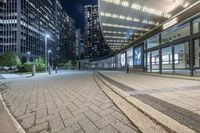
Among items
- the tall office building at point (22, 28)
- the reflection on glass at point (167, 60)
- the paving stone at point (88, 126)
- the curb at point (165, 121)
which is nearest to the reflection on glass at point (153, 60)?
the reflection on glass at point (167, 60)

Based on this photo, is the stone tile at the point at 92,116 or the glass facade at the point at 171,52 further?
the glass facade at the point at 171,52

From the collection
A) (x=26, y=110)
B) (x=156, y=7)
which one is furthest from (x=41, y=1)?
(x=26, y=110)

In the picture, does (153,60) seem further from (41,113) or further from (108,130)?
(108,130)

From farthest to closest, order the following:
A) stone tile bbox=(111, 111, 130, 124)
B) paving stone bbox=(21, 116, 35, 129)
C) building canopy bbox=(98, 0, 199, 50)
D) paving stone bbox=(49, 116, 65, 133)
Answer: building canopy bbox=(98, 0, 199, 50) < paving stone bbox=(21, 116, 35, 129) < stone tile bbox=(111, 111, 130, 124) < paving stone bbox=(49, 116, 65, 133)

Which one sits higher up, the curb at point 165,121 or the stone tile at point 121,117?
the curb at point 165,121

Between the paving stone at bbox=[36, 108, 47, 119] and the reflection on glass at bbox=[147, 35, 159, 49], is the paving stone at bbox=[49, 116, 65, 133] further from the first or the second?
the reflection on glass at bbox=[147, 35, 159, 49]

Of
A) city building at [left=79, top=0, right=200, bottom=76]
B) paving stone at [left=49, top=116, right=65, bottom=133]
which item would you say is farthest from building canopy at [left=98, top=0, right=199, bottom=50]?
paving stone at [left=49, top=116, right=65, bottom=133]

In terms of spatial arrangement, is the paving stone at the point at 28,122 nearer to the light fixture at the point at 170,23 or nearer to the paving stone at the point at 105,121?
the paving stone at the point at 105,121

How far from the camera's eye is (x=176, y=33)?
1761 cm

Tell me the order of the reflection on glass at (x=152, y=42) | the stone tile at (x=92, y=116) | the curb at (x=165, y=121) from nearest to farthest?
the curb at (x=165, y=121), the stone tile at (x=92, y=116), the reflection on glass at (x=152, y=42)

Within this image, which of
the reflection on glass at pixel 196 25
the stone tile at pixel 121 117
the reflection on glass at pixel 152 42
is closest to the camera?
the stone tile at pixel 121 117

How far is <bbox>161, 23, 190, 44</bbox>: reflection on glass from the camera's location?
51.3 feet

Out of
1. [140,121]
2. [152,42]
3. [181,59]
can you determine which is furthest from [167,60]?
[140,121]

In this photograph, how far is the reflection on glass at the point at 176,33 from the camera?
51.3 feet
